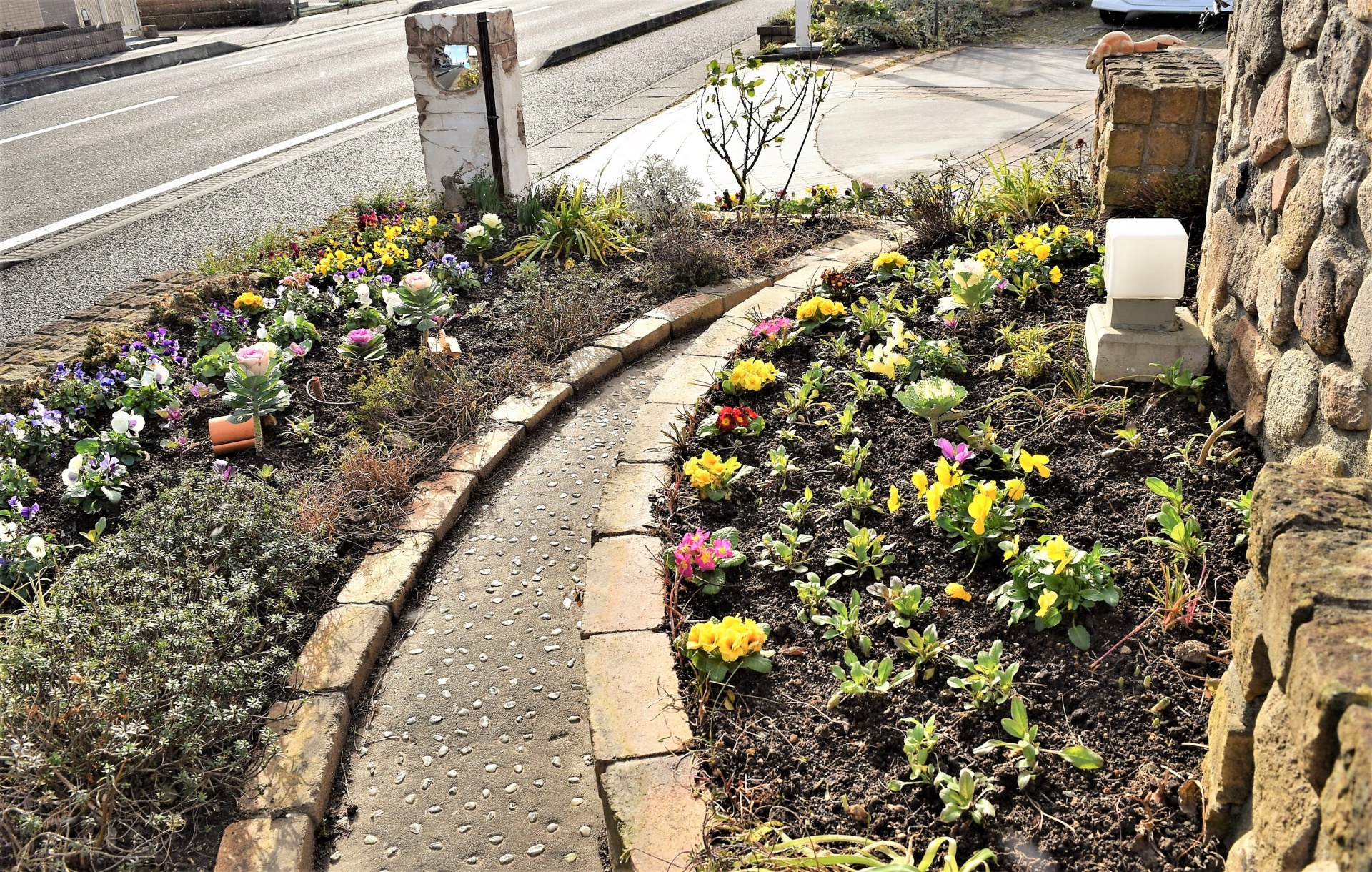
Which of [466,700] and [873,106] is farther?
[873,106]

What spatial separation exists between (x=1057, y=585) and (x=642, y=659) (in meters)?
0.99

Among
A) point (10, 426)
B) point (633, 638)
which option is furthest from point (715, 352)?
point (10, 426)

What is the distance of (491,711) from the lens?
8.55ft

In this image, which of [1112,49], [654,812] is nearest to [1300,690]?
[654,812]

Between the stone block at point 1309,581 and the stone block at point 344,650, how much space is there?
2.11 meters

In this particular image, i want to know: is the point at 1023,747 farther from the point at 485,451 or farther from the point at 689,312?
the point at 689,312

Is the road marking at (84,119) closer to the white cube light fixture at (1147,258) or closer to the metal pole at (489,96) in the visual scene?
the metal pole at (489,96)

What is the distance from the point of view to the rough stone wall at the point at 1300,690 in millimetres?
1168

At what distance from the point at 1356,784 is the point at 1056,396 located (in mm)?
2049

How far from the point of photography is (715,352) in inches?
149

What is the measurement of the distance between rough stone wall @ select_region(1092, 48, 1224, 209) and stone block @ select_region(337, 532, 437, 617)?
314cm

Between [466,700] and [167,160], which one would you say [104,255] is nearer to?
[167,160]

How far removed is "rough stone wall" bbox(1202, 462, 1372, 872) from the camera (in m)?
1.17

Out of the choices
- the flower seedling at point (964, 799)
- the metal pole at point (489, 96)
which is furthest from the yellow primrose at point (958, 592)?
the metal pole at point (489, 96)
